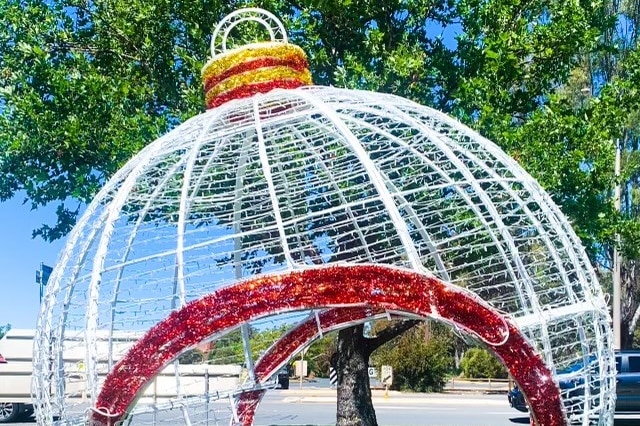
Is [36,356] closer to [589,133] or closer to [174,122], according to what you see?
[174,122]

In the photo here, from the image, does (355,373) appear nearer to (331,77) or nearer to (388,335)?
(388,335)

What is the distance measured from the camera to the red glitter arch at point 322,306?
3250 millimetres

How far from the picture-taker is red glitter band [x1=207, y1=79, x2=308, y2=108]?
4.20m

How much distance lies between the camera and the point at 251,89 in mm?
4195

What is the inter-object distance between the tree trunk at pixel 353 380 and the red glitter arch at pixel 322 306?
4.37 m

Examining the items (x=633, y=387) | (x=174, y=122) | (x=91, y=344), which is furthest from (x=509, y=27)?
(x=633, y=387)

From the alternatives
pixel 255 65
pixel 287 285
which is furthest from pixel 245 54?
pixel 287 285

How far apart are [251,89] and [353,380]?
4237 mm

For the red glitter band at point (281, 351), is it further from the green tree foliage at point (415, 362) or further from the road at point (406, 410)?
the green tree foliage at point (415, 362)

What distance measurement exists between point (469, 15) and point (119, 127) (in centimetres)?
337

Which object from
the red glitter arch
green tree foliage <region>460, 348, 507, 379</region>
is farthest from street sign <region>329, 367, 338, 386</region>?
green tree foliage <region>460, 348, 507, 379</region>

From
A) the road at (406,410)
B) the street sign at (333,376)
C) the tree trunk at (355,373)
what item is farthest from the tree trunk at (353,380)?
the road at (406,410)

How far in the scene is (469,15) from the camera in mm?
7469

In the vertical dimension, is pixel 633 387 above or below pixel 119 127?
below
